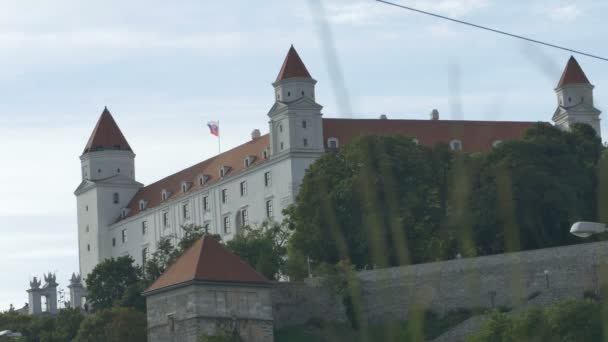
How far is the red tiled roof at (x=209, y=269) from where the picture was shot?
168ft

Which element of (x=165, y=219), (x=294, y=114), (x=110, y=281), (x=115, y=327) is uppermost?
(x=294, y=114)

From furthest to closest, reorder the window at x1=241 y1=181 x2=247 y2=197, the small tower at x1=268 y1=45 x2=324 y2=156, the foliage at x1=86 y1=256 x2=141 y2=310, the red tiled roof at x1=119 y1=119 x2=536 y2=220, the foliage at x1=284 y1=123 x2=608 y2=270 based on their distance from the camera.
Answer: the window at x1=241 y1=181 x2=247 y2=197
the red tiled roof at x1=119 y1=119 x2=536 y2=220
the small tower at x1=268 y1=45 x2=324 y2=156
the foliage at x1=86 y1=256 x2=141 y2=310
the foliage at x1=284 y1=123 x2=608 y2=270

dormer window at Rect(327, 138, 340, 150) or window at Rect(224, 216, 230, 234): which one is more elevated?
dormer window at Rect(327, 138, 340, 150)

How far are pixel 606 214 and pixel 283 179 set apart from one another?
240ft

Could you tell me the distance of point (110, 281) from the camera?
225 feet

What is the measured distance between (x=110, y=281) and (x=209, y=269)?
1806cm

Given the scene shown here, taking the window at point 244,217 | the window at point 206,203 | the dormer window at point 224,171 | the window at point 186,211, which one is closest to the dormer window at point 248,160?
the dormer window at point 224,171

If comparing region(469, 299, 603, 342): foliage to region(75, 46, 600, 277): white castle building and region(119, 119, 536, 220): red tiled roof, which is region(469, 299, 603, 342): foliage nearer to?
region(75, 46, 600, 277): white castle building

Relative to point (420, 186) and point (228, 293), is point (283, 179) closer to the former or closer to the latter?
point (420, 186)

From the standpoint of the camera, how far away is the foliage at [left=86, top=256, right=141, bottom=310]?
6750 cm

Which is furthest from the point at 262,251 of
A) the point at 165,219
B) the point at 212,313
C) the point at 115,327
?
the point at 165,219

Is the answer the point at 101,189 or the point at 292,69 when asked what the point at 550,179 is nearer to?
the point at 292,69

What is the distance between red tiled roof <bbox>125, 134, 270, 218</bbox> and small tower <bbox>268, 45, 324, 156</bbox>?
2.11 meters

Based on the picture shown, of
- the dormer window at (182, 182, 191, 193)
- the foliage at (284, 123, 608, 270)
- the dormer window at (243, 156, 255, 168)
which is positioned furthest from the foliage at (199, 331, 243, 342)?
the dormer window at (182, 182, 191, 193)
